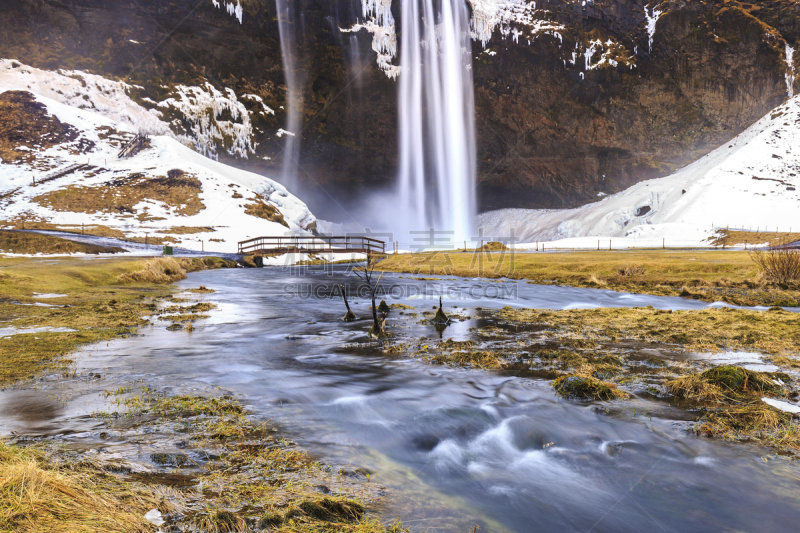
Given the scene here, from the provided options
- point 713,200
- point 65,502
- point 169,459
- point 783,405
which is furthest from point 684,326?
point 713,200

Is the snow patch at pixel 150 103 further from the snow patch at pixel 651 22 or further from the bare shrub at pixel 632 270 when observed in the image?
the snow patch at pixel 651 22

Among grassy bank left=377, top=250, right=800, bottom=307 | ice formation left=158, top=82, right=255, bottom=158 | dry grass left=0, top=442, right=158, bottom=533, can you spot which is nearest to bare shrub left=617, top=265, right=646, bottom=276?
grassy bank left=377, top=250, right=800, bottom=307

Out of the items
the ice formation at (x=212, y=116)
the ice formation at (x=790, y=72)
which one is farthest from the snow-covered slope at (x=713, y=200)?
the ice formation at (x=212, y=116)

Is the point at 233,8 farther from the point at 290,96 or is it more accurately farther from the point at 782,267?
the point at 782,267

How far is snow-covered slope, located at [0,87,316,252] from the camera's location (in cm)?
5152

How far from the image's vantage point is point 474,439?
6.73 metres

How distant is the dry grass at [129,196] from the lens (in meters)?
53.5

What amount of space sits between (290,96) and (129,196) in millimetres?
28372

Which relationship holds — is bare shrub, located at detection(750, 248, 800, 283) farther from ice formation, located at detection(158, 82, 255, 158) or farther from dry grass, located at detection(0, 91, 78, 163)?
dry grass, located at detection(0, 91, 78, 163)

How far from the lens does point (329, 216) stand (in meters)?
88.1

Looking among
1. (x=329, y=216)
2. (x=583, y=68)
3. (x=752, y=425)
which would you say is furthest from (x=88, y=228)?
(x=583, y=68)

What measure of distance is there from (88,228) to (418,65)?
5086 cm

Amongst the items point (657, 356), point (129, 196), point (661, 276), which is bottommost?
point (657, 356)

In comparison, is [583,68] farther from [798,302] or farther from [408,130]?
[798,302]
